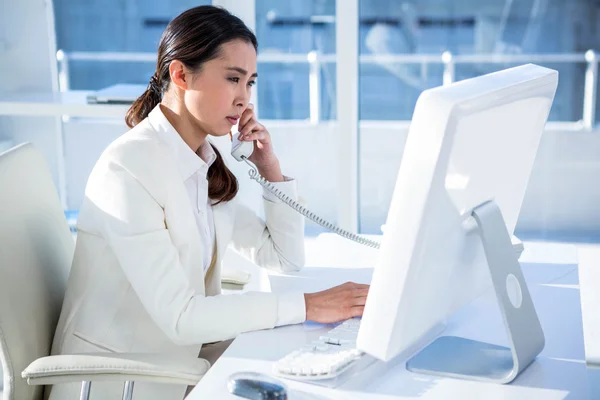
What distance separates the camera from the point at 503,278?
4.30 ft

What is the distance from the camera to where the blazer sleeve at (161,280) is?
5.05 feet

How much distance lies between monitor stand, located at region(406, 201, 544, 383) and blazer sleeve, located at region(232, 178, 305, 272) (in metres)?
0.62

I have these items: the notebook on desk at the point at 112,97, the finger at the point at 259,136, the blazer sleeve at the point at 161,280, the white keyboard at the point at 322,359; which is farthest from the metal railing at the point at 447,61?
the white keyboard at the point at 322,359

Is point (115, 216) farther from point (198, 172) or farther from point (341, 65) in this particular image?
point (341, 65)

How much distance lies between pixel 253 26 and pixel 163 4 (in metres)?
0.67

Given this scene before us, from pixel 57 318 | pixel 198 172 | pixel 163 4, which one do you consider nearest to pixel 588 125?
pixel 163 4

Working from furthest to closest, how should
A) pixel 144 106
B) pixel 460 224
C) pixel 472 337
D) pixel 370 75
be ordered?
1. pixel 370 75
2. pixel 144 106
3. pixel 472 337
4. pixel 460 224

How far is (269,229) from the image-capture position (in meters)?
2.02

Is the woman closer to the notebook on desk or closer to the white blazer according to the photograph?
the white blazer

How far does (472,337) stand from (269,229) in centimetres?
66

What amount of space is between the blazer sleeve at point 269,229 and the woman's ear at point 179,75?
0.36 meters

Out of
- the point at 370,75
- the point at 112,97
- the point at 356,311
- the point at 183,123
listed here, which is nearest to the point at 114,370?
the point at 356,311

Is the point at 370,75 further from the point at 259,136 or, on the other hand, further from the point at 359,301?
the point at 359,301

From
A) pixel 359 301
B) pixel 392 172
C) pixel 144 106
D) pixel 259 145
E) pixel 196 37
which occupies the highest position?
pixel 196 37
